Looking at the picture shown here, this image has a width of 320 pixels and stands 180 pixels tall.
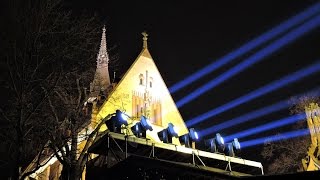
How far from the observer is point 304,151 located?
28172 millimetres

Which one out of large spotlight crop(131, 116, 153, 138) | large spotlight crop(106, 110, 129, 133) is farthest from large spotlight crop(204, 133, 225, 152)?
large spotlight crop(106, 110, 129, 133)

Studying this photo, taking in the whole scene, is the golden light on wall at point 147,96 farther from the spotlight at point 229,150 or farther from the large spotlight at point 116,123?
the large spotlight at point 116,123

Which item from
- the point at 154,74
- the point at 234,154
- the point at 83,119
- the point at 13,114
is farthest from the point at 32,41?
the point at 154,74

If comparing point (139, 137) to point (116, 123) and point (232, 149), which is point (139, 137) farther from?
point (232, 149)

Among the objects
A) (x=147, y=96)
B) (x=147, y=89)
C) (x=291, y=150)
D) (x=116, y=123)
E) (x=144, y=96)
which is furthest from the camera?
(x=147, y=89)

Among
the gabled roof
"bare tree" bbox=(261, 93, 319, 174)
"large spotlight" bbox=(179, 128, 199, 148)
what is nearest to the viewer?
"large spotlight" bbox=(179, 128, 199, 148)

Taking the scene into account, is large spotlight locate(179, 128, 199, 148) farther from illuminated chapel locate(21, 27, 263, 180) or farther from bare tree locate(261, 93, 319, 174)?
bare tree locate(261, 93, 319, 174)

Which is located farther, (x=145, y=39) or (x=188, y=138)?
(x=145, y=39)

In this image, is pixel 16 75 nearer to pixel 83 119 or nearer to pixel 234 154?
pixel 83 119

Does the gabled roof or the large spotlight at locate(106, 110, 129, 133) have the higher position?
the gabled roof

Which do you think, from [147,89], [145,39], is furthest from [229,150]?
[145,39]

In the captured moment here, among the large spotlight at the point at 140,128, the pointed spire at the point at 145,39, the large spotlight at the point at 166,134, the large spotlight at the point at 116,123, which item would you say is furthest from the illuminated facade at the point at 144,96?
the large spotlight at the point at 116,123

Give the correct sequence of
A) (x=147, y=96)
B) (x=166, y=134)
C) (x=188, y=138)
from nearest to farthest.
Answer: (x=166, y=134), (x=188, y=138), (x=147, y=96)

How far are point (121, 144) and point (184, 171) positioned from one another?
630 cm
